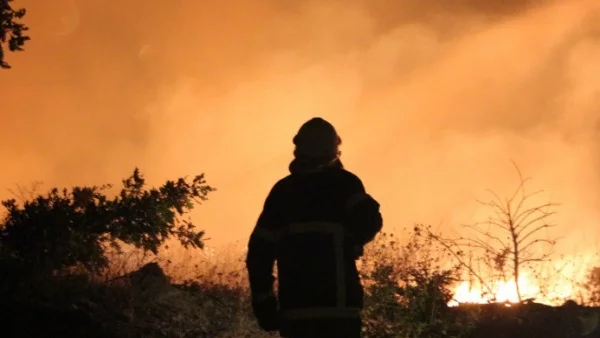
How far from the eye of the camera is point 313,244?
391 centimetres

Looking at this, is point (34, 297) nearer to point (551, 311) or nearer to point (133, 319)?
point (133, 319)

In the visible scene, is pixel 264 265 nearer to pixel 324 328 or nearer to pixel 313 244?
pixel 313 244

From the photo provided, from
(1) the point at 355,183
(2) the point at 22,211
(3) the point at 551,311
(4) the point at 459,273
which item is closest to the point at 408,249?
(4) the point at 459,273

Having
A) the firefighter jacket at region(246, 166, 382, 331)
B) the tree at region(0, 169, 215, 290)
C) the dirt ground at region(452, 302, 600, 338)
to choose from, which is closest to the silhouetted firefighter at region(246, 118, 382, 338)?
the firefighter jacket at region(246, 166, 382, 331)

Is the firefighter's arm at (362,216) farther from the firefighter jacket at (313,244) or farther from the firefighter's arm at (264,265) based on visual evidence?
the firefighter's arm at (264,265)

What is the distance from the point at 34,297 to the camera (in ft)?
21.2

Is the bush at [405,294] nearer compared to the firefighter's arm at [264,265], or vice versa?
the firefighter's arm at [264,265]

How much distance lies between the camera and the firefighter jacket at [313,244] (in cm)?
388

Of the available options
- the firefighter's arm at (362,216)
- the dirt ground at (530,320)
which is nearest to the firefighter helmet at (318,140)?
the firefighter's arm at (362,216)

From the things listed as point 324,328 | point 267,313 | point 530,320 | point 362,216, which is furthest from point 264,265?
point 530,320

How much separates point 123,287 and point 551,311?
6694 mm

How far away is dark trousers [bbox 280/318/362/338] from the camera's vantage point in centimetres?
385

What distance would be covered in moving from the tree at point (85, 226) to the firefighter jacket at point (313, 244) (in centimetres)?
321

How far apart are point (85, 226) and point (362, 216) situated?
13.1 ft
